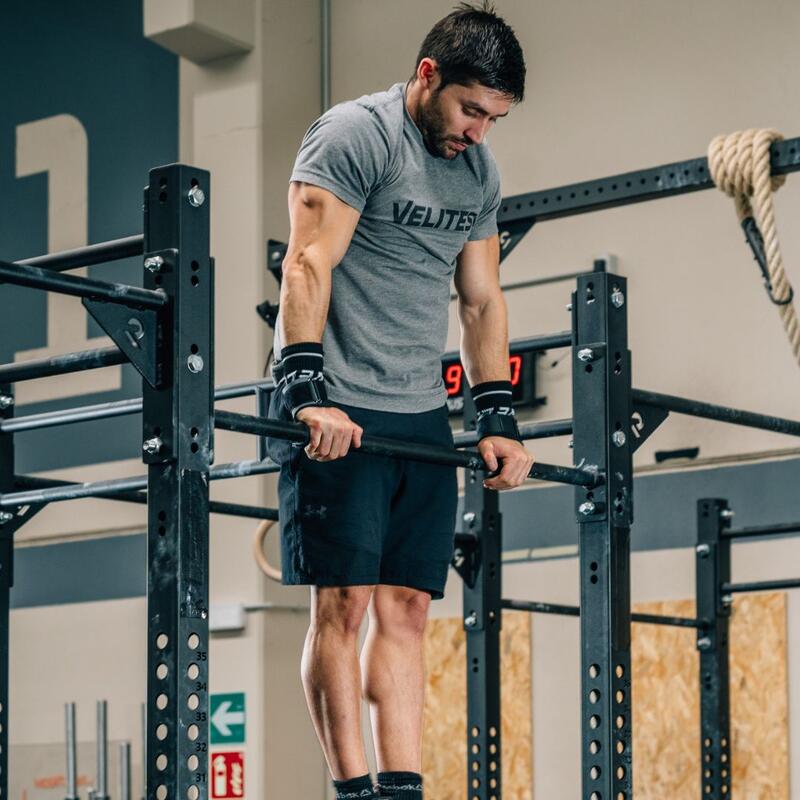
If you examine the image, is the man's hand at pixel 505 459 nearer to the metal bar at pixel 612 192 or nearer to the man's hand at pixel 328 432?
the man's hand at pixel 328 432

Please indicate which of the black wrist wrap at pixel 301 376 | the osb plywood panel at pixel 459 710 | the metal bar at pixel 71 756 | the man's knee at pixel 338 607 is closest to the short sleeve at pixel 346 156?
the black wrist wrap at pixel 301 376

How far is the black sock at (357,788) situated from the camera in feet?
8.18

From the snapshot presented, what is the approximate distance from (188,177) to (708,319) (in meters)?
3.26

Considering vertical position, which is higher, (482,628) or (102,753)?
(482,628)

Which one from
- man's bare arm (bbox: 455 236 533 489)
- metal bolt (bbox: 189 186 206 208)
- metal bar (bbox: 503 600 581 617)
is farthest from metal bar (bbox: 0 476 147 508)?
metal bar (bbox: 503 600 581 617)

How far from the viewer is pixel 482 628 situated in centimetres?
406

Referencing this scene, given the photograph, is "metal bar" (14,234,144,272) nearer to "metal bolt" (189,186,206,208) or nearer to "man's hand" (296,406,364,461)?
"metal bolt" (189,186,206,208)

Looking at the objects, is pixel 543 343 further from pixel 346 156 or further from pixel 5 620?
pixel 5 620

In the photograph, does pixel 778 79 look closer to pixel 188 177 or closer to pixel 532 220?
pixel 532 220

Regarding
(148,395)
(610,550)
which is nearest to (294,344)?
(148,395)

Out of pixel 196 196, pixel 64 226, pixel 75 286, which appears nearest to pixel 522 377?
pixel 64 226

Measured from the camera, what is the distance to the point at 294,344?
2438 mm

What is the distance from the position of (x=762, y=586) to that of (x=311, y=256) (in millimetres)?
2294

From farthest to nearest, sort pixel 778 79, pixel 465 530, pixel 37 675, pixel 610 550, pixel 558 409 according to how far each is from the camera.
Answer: pixel 37 675
pixel 558 409
pixel 778 79
pixel 465 530
pixel 610 550
